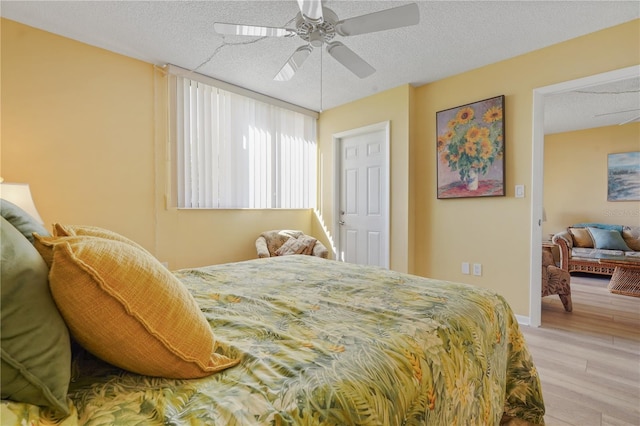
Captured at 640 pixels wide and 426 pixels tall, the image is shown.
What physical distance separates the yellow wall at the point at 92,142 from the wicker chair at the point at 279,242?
576 millimetres

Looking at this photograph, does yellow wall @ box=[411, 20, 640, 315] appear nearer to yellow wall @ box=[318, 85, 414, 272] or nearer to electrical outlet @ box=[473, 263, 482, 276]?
electrical outlet @ box=[473, 263, 482, 276]

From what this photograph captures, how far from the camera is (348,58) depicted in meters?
2.22

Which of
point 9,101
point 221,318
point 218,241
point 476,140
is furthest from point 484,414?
point 9,101

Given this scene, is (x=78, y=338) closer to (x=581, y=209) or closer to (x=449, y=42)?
(x=449, y=42)

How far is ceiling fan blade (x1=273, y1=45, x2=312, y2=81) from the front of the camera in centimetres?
220

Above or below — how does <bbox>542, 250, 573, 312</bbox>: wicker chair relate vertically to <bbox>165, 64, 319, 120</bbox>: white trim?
below

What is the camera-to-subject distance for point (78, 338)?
622 millimetres

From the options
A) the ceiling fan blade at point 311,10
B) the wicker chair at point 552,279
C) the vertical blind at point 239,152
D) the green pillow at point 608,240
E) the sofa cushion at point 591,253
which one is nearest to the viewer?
the ceiling fan blade at point 311,10

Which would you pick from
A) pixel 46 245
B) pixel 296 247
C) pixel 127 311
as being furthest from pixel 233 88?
pixel 127 311

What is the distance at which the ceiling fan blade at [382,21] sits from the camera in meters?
1.69

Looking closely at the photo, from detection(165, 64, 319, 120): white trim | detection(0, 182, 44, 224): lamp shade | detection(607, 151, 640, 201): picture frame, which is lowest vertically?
detection(0, 182, 44, 224): lamp shade

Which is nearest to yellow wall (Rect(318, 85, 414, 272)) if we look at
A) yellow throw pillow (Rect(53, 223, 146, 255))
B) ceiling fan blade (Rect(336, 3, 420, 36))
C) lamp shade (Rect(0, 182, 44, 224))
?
ceiling fan blade (Rect(336, 3, 420, 36))

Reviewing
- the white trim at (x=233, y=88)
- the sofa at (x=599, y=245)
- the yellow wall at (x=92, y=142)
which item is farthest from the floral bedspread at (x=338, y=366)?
the sofa at (x=599, y=245)

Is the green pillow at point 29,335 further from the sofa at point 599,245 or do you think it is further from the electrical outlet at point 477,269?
the sofa at point 599,245
